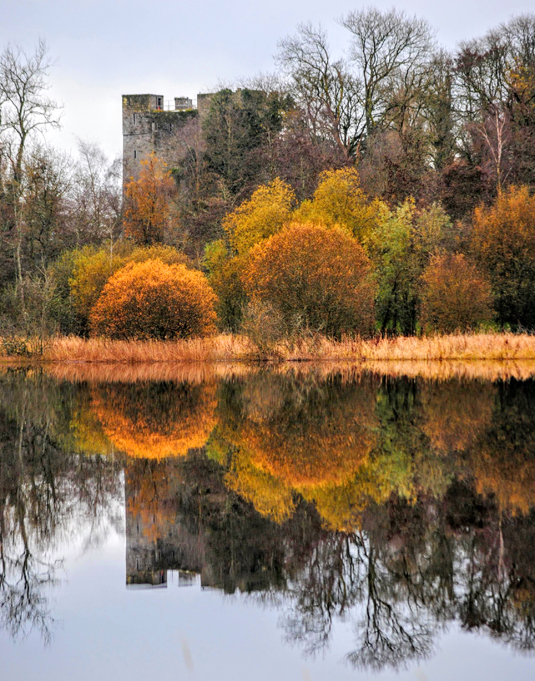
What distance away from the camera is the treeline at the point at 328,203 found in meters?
28.9

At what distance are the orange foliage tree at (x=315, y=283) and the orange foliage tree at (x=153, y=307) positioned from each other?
234cm

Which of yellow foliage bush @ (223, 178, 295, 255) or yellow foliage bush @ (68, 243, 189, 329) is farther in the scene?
yellow foliage bush @ (223, 178, 295, 255)

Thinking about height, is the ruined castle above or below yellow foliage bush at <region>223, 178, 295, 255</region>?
above

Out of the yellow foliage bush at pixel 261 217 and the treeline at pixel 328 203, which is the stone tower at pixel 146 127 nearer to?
the treeline at pixel 328 203

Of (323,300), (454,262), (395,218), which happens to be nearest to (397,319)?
(395,218)

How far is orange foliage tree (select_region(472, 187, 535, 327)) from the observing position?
3133 cm

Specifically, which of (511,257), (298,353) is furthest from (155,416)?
(511,257)

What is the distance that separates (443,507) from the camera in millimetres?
5512

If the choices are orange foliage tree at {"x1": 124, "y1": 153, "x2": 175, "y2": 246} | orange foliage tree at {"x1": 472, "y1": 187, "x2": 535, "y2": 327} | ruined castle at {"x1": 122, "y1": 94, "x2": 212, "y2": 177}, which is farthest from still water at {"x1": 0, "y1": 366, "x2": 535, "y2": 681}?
ruined castle at {"x1": 122, "y1": 94, "x2": 212, "y2": 177}

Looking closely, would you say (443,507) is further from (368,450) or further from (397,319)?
(397,319)

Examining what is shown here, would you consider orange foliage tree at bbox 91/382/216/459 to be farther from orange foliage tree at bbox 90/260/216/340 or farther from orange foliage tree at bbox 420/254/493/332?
orange foliage tree at bbox 420/254/493/332

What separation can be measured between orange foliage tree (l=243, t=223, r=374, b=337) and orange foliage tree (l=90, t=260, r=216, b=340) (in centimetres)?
234

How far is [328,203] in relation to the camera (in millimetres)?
36844

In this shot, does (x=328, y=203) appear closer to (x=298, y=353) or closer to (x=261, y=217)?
(x=261, y=217)
